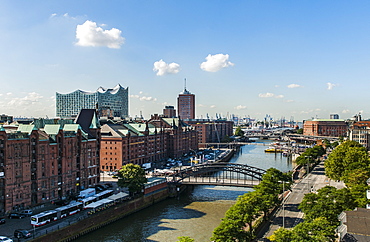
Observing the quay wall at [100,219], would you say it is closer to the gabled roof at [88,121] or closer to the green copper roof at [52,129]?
the green copper roof at [52,129]

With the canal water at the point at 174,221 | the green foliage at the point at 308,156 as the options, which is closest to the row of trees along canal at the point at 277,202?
the canal water at the point at 174,221

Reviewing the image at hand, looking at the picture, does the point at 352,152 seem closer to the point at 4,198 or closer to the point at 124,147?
the point at 124,147

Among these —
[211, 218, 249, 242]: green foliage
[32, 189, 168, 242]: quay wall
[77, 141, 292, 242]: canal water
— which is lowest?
[77, 141, 292, 242]: canal water

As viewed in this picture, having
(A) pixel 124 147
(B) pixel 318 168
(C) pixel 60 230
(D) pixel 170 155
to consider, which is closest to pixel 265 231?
(C) pixel 60 230

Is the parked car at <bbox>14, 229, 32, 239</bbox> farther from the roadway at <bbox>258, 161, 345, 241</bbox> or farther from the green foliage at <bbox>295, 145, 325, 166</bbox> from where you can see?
the green foliage at <bbox>295, 145, 325, 166</bbox>

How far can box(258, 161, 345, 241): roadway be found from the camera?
155 feet

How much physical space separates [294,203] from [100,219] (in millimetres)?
32954

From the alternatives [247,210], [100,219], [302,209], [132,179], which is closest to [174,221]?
[100,219]

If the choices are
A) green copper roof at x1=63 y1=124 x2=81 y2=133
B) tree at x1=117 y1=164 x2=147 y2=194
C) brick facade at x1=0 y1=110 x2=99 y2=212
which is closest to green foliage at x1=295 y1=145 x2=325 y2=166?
tree at x1=117 y1=164 x2=147 y2=194

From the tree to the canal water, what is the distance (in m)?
4.73

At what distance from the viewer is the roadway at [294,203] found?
47.3 meters

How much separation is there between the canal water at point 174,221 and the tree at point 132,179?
4.73m

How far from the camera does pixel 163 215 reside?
61000 millimetres

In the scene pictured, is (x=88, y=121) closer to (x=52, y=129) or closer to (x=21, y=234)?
(x=52, y=129)
